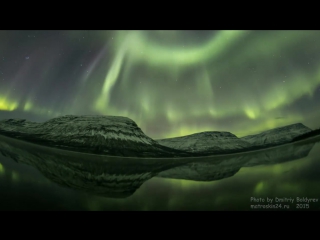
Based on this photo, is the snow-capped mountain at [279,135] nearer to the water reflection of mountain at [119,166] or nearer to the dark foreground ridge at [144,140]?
the dark foreground ridge at [144,140]

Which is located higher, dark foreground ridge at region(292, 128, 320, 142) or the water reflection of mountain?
dark foreground ridge at region(292, 128, 320, 142)

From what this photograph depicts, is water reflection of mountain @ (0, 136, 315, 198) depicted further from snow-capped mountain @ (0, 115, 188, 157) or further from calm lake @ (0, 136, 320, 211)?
snow-capped mountain @ (0, 115, 188, 157)

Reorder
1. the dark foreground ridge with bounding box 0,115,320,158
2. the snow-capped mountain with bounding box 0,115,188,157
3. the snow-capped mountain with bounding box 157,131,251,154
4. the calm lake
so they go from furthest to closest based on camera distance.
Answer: the snow-capped mountain with bounding box 157,131,251,154 < the snow-capped mountain with bounding box 0,115,188,157 < the dark foreground ridge with bounding box 0,115,320,158 < the calm lake

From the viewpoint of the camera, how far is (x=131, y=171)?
469 centimetres

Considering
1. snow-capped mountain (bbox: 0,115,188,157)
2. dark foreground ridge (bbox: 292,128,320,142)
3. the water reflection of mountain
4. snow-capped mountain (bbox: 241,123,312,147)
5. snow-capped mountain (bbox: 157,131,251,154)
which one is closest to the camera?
the water reflection of mountain

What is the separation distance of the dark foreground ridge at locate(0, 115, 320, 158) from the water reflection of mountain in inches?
10.2

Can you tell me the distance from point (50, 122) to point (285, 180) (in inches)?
279

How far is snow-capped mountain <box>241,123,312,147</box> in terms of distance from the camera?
4719 mm

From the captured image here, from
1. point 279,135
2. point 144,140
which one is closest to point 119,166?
point 144,140

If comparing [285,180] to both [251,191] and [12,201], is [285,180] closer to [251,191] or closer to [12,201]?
[251,191]

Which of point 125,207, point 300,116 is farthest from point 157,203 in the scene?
point 300,116

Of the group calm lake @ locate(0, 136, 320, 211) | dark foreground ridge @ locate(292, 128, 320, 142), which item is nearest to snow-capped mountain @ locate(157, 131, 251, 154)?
calm lake @ locate(0, 136, 320, 211)

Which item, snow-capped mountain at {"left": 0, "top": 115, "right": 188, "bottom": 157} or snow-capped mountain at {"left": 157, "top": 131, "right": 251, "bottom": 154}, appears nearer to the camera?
snow-capped mountain at {"left": 0, "top": 115, "right": 188, "bottom": 157}

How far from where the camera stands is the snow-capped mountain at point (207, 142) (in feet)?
17.1
